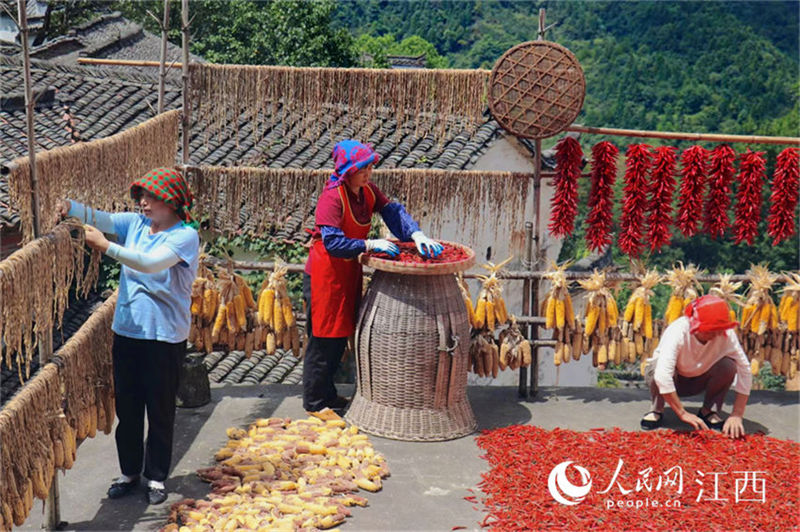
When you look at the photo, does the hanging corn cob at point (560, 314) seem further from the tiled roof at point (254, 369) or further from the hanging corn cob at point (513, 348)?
the tiled roof at point (254, 369)

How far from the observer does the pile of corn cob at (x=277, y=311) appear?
7.22 metres

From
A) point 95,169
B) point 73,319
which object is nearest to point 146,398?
point 95,169

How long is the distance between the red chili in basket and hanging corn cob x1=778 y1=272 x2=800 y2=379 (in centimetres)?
264

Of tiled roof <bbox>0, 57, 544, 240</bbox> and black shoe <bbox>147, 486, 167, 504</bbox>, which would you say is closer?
black shoe <bbox>147, 486, 167, 504</bbox>

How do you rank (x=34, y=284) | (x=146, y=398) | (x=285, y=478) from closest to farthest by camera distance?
1. (x=34, y=284)
2. (x=146, y=398)
3. (x=285, y=478)

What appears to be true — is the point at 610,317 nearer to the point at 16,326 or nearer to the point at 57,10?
the point at 16,326

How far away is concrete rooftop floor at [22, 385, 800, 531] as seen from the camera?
5.42 meters

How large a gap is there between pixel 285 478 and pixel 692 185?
154 inches

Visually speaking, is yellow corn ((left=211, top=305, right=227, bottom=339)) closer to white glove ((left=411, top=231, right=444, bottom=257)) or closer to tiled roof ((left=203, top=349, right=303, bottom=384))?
white glove ((left=411, top=231, right=444, bottom=257))

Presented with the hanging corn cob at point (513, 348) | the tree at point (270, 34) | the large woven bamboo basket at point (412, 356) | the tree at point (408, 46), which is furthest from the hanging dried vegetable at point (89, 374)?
the tree at point (408, 46)

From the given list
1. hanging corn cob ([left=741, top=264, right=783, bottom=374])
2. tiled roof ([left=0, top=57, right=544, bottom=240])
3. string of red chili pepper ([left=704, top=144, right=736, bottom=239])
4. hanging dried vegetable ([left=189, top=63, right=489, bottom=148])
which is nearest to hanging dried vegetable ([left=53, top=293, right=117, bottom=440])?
hanging dried vegetable ([left=189, top=63, right=489, bottom=148])

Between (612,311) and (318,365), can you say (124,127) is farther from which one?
(612,311)

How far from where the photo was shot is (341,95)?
24.7 ft

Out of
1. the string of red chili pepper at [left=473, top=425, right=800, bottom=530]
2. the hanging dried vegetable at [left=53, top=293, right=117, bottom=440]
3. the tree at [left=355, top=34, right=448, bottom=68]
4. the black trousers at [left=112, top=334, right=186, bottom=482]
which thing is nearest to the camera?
the hanging dried vegetable at [left=53, top=293, right=117, bottom=440]
